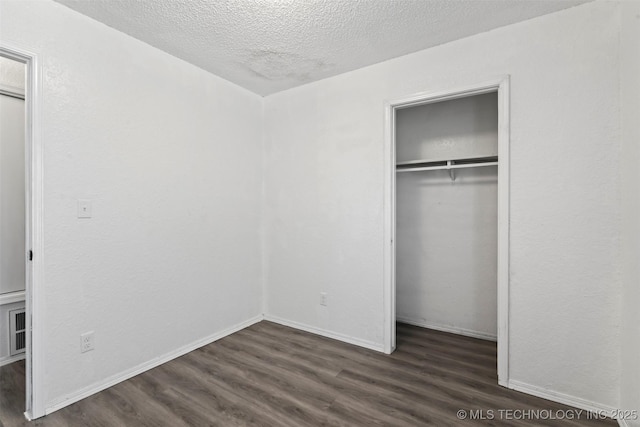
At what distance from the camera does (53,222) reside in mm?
1888

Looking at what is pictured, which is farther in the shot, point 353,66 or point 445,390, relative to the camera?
point 353,66

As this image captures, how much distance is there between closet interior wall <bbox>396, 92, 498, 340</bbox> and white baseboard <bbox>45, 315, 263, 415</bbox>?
1.92m

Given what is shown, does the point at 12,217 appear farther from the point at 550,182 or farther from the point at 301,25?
the point at 550,182

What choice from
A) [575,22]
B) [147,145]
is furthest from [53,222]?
[575,22]

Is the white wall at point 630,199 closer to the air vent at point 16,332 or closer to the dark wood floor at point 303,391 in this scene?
the dark wood floor at point 303,391

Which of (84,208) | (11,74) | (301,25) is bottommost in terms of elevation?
(84,208)

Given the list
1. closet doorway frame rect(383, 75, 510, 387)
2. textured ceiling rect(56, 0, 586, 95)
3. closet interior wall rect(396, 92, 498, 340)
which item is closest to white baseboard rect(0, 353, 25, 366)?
textured ceiling rect(56, 0, 586, 95)

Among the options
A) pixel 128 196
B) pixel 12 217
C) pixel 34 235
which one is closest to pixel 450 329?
pixel 128 196

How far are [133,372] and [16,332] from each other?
1.07 m

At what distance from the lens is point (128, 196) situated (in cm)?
226

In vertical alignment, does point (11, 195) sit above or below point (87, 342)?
above

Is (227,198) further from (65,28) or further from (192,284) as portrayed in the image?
(65,28)

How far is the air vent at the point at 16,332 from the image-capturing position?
94.2 inches

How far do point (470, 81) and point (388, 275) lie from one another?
1668 mm
